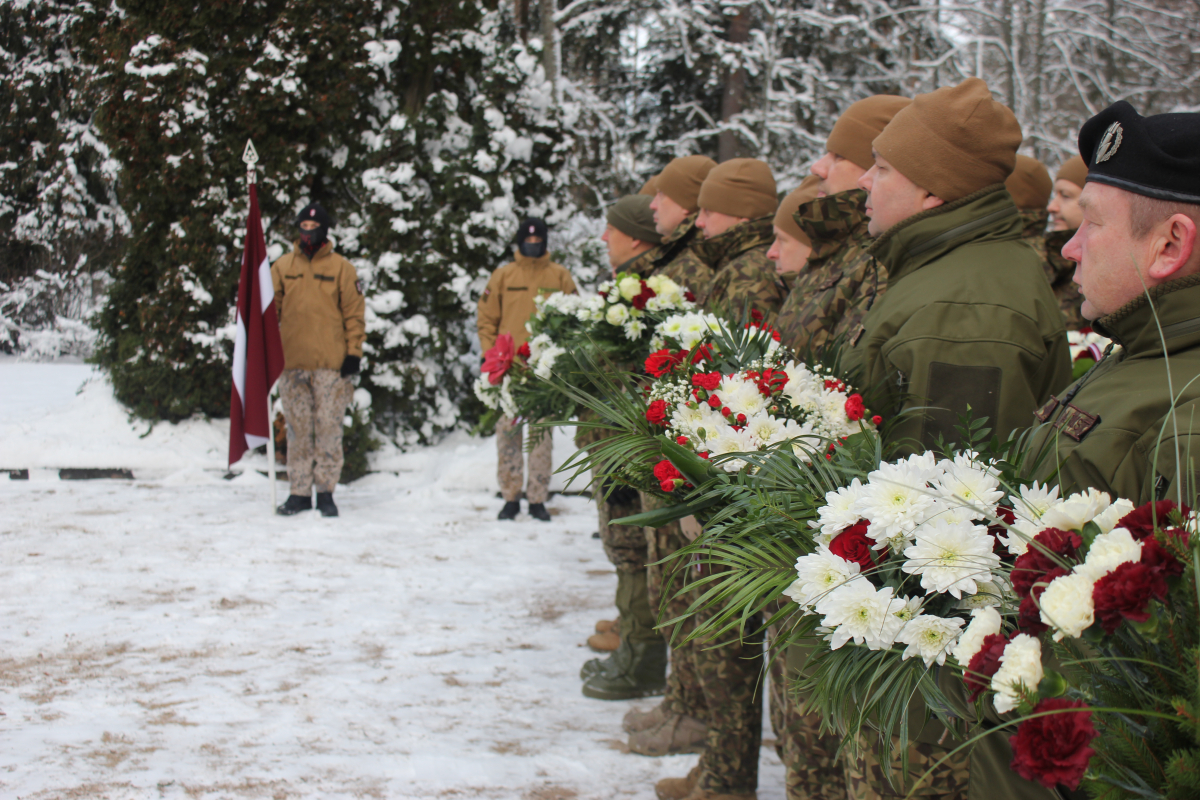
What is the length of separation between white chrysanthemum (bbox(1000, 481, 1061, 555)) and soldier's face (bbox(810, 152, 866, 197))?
1811 mm

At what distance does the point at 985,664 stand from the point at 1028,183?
4.18 meters

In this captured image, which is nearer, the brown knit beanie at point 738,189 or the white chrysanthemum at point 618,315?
the white chrysanthemum at point 618,315

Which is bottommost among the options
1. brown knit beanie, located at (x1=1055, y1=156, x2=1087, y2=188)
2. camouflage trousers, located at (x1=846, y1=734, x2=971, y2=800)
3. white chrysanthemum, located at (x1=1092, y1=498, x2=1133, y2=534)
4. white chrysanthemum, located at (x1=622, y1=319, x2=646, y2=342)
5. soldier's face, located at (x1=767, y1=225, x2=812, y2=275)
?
camouflage trousers, located at (x1=846, y1=734, x2=971, y2=800)

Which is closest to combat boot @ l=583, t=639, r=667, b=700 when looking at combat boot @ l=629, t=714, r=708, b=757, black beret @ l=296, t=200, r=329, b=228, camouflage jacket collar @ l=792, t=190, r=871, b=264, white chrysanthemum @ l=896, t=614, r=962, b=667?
combat boot @ l=629, t=714, r=708, b=757

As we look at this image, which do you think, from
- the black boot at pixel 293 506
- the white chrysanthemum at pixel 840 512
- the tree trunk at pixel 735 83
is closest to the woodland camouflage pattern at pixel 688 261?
the white chrysanthemum at pixel 840 512

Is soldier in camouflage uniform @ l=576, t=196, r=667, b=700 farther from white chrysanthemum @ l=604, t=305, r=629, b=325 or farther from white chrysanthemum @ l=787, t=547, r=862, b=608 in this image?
white chrysanthemum @ l=787, t=547, r=862, b=608

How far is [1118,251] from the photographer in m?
1.55

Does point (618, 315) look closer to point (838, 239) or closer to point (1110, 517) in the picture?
point (838, 239)

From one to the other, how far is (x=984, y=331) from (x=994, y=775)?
1.15 metres

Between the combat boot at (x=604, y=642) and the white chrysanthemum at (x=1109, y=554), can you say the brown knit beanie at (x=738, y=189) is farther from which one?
the white chrysanthemum at (x=1109, y=554)

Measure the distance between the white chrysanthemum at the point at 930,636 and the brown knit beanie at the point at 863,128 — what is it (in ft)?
6.39

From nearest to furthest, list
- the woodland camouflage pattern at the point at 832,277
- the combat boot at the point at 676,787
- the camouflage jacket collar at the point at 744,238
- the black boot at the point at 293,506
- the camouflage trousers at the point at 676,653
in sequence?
the woodland camouflage pattern at the point at 832,277 < the combat boot at the point at 676,787 < the camouflage trousers at the point at 676,653 < the camouflage jacket collar at the point at 744,238 < the black boot at the point at 293,506

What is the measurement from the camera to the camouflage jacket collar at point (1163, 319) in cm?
147

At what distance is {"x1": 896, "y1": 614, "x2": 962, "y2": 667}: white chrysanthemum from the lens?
4.34ft
